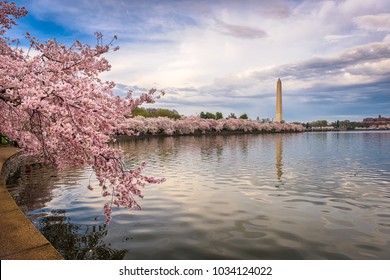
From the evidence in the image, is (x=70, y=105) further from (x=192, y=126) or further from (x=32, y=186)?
(x=192, y=126)

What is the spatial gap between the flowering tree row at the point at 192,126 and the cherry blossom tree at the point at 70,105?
74946 mm

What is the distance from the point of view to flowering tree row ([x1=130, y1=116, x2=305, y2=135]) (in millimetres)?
110500

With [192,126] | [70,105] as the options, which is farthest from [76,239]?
[192,126]

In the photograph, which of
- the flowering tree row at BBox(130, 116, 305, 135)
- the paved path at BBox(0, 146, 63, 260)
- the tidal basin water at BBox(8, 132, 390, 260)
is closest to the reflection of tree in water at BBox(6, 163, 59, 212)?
the tidal basin water at BBox(8, 132, 390, 260)

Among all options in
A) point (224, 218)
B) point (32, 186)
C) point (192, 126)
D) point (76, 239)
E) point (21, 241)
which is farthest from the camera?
point (192, 126)

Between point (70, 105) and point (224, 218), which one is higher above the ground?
point (70, 105)

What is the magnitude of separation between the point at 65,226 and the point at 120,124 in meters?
3.84

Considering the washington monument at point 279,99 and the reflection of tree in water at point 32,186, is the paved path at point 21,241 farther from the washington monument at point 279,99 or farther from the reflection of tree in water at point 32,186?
the washington monument at point 279,99

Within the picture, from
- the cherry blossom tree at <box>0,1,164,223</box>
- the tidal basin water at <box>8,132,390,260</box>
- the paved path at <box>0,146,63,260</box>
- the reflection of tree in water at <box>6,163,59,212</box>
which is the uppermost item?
the cherry blossom tree at <box>0,1,164,223</box>

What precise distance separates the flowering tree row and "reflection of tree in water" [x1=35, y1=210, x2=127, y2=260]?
75681mm

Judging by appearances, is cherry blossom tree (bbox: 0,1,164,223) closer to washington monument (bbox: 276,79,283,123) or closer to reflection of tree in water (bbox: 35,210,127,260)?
reflection of tree in water (bbox: 35,210,127,260)

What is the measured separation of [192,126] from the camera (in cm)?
13062

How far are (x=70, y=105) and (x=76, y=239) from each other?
4.46m

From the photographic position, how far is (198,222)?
37.7 feet
